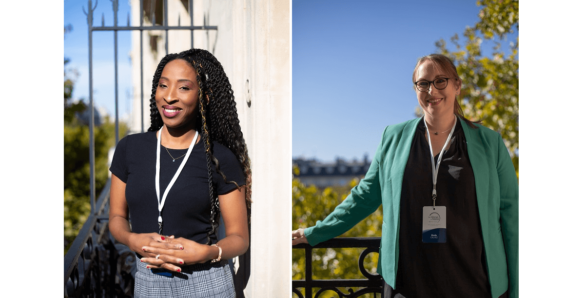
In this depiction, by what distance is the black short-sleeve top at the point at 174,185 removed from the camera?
2051 millimetres

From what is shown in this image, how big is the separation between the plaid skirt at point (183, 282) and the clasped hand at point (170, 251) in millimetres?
61

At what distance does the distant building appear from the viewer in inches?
101

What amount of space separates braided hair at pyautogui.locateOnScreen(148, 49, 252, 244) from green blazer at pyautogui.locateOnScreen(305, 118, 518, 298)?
740 millimetres

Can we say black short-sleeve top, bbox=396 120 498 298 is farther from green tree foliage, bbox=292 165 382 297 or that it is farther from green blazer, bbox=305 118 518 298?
green tree foliage, bbox=292 165 382 297

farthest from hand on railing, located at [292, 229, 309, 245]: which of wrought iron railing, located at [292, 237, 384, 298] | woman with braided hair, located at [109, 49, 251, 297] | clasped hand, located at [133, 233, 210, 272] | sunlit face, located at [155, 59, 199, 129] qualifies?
sunlit face, located at [155, 59, 199, 129]

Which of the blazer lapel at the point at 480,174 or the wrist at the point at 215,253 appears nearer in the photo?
the wrist at the point at 215,253

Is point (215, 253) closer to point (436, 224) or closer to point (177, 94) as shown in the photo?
point (177, 94)

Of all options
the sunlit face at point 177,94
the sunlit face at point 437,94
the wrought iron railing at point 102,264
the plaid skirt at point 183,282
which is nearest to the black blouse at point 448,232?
the sunlit face at point 437,94

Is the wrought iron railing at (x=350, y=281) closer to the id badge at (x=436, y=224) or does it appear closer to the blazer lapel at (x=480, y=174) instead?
the id badge at (x=436, y=224)

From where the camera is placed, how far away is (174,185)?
6.75ft

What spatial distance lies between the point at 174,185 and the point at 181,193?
0.05m
